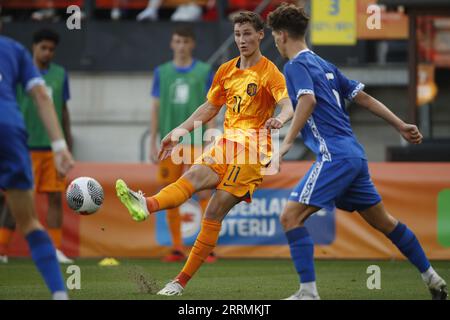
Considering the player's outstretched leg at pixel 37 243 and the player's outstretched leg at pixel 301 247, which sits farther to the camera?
the player's outstretched leg at pixel 301 247

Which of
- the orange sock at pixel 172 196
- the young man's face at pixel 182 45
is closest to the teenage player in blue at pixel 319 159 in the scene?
the orange sock at pixel 172 196

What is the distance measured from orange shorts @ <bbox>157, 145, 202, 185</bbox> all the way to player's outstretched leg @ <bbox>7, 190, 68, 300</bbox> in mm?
5731

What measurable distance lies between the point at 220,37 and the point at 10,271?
8.57 metres

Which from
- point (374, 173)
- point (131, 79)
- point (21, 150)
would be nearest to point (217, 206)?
point (21, 150)

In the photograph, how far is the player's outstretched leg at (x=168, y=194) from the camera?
8242 mm

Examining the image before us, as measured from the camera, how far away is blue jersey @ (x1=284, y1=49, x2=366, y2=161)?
798 cm

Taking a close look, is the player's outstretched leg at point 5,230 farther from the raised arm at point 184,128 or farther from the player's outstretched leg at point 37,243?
the player's outstretched leg at point 37,243

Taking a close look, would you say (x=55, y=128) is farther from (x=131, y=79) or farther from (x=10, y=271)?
(x=131, y=79)

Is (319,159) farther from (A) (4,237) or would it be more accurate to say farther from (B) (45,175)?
(A) (4,237)

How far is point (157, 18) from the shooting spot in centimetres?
1939

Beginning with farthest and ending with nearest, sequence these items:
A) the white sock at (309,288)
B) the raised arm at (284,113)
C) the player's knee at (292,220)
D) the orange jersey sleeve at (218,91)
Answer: the orange jersey sleeve at (218,91), the raised arm at (284,113), the player's knee at (292,220), the white sock at (309,288)

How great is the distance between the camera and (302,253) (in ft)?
25.7

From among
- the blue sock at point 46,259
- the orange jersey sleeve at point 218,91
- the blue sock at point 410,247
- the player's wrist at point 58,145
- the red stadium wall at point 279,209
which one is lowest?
the red stadium wall at point 279,209

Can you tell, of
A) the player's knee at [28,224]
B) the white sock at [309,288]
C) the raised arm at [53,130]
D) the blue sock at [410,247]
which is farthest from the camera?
the blue sock at [410,247]
